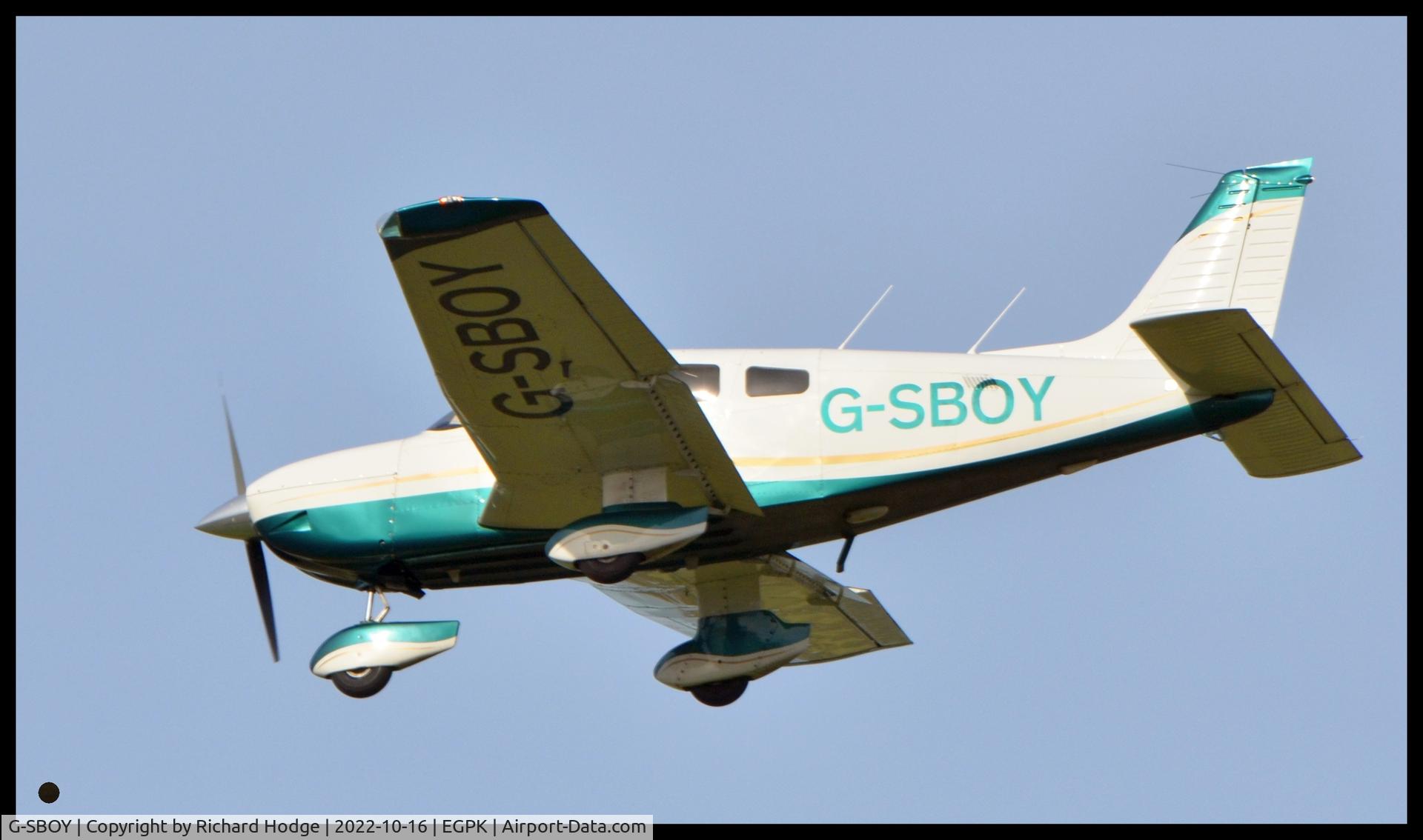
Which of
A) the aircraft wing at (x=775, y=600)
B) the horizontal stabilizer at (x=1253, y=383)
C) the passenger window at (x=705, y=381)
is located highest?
the passenger window at (x=705, y=381)

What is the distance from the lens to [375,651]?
15.2m

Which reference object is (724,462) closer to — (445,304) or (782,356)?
(782,356)

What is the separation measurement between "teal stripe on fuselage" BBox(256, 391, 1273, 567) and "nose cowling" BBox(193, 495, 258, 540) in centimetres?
21

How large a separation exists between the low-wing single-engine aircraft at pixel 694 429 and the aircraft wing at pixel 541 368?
18mm

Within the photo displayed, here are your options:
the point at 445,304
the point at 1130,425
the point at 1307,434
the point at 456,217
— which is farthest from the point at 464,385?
the point at 1307,434

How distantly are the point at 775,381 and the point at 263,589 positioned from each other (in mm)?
5120

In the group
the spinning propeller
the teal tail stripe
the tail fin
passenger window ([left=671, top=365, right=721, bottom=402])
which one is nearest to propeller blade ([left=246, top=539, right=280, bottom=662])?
the spinning propeller

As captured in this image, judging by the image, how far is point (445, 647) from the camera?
15.1 metres

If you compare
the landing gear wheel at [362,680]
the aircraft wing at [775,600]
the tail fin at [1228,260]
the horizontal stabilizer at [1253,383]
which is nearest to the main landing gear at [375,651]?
the landing gear wheel at [362,680]

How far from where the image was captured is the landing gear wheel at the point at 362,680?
50.0 ft

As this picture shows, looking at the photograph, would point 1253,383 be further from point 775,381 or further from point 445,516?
point 445,516

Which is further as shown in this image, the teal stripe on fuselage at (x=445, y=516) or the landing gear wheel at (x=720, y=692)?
the landing gear wheel at (x=720, y=692)

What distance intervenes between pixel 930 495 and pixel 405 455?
4.26 meters

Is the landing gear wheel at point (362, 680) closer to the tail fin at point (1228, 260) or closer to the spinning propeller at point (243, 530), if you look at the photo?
the spinning propeller at point (243, 530)
